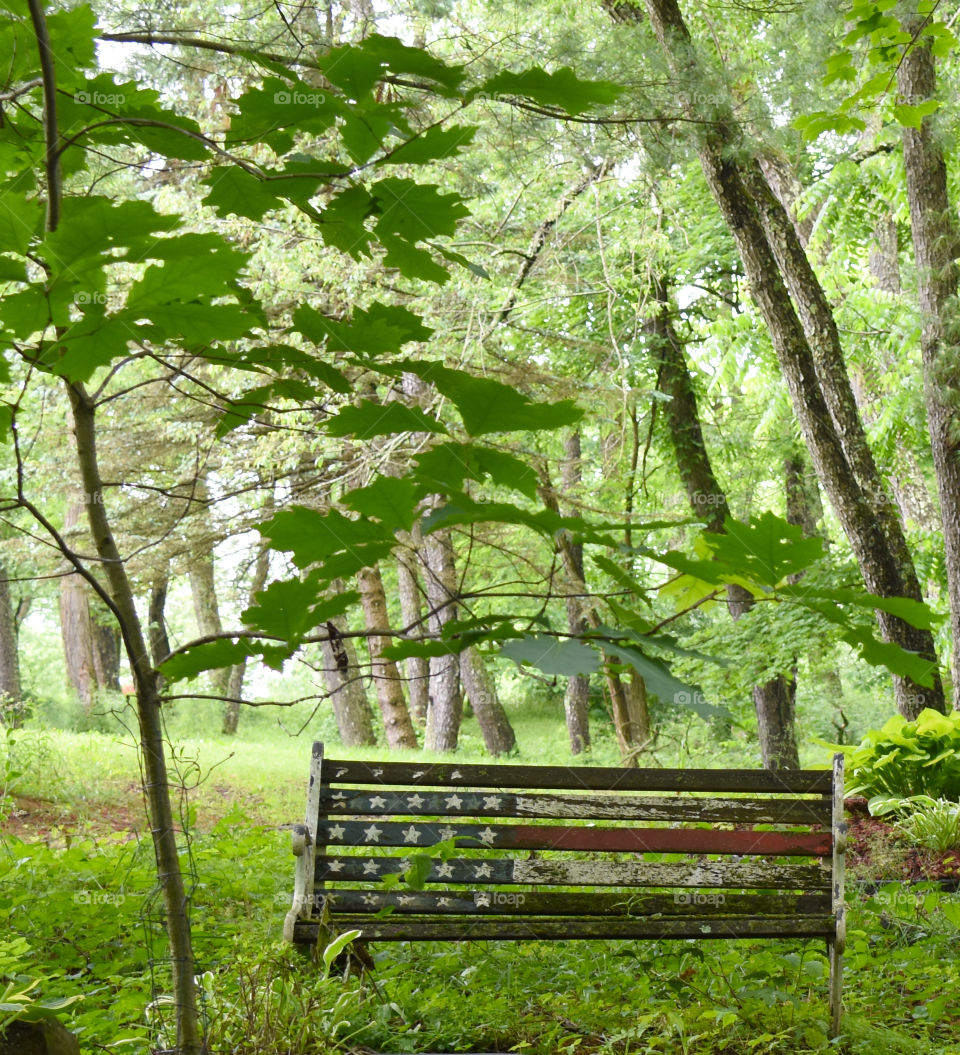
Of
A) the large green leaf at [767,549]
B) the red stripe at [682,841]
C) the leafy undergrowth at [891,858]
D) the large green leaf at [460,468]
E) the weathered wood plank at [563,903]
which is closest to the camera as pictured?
the large green leaf at [767,549]

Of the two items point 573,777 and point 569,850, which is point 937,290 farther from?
point 569,850

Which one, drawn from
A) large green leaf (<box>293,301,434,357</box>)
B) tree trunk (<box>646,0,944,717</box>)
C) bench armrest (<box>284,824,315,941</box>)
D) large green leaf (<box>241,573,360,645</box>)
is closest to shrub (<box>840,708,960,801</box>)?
tree trunk (<box>646,0,944,717</box>)

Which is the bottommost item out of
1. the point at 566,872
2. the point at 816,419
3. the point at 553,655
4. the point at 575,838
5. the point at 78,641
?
the point at 566,872

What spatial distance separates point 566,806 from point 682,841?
1.55 feet

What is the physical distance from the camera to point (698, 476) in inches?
386

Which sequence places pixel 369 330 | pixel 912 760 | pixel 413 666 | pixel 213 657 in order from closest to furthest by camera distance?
1. pixel 213 657
2. pixel 369 330
3. pixel 912 760
4. pixel 413 666

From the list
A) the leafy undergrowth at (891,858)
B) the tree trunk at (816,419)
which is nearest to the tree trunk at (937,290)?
the tree trunk at (816,419)

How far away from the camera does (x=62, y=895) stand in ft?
13.3

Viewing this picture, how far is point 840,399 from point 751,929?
424 centimetres

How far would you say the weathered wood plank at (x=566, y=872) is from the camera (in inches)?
134

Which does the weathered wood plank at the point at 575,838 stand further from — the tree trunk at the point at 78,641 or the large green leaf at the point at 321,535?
the tree trunk at the point at 78,641

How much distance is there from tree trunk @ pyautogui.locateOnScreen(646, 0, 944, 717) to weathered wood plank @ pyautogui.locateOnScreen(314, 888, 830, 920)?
10.3 feet

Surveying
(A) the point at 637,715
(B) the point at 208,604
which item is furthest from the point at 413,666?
(A) the point at 637,715

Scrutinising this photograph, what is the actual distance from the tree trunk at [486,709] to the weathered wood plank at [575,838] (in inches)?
342
